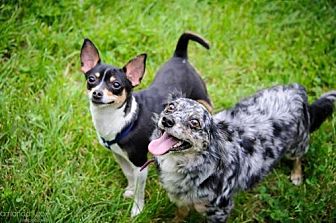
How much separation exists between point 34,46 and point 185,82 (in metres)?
1.64

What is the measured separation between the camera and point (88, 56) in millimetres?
3736

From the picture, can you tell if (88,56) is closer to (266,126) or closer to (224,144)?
(224,144)

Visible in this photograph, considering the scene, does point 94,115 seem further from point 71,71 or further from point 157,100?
point 71,71

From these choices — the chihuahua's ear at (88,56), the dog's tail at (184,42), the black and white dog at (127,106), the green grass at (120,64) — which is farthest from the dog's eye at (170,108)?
the dog's tail at (184,42)

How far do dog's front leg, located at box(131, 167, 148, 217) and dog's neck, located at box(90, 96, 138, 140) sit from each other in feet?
1.10

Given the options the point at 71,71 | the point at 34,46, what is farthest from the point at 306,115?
the point at 34,46

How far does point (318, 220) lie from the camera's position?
3.92 meters

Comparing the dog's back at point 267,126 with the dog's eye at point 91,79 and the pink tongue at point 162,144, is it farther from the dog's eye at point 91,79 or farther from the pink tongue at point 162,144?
the dog's eye at point 91,79

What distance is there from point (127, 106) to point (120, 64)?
1.40 metres

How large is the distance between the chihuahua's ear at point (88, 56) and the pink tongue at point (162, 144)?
32.5 inches

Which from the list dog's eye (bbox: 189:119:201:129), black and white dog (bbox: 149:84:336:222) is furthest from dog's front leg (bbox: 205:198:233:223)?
dog's eye (bbox: 189:119:201:129)

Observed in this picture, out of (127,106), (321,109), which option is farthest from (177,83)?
(321,109)

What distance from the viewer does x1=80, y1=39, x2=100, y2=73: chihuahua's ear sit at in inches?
146

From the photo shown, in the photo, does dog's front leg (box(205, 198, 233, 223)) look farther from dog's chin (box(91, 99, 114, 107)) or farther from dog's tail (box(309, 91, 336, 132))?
dog's tail (box(309, 91, 336, 132))
